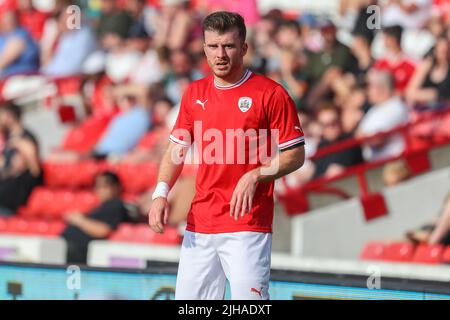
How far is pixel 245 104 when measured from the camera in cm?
596

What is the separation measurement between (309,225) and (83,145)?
4.71m

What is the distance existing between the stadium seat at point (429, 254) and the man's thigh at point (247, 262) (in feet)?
12.4

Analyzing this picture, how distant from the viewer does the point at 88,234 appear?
11.3m

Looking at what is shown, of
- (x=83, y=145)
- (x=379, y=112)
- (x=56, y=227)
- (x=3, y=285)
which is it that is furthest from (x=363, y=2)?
(x=3, y=285)

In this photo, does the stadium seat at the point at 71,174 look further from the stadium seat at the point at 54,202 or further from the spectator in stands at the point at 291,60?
the spectator in stands at the point at 291,60

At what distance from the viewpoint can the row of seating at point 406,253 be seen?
9.48 metres

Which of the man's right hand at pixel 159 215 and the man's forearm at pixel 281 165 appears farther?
the man's right hand at pixel 159 215

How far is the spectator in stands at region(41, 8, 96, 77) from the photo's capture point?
15969 mm

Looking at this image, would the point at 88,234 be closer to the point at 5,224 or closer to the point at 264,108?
the point at 5,224

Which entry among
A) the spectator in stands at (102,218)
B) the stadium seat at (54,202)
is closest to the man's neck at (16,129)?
the stadium seat at (54,202)

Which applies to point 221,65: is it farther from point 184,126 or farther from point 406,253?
point 406,253

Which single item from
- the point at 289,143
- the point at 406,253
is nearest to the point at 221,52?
the point at 289,143

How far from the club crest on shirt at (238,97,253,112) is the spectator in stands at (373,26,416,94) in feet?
22.2

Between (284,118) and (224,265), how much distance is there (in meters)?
0.83
